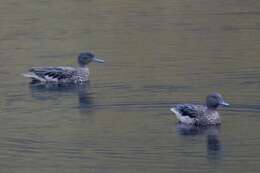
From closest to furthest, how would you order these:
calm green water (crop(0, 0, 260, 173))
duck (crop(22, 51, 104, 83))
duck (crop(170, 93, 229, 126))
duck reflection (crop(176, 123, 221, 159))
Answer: calm green water (crop(0, 0, 260, 173)) < duck reflection (crop(176, 123, 221, 159)) < duck (crop(170, 93, 229, 126)) < duck (crop(22, 51, 104, 83))

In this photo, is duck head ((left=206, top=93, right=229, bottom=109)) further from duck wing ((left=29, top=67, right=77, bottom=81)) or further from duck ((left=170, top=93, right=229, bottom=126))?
duck wing ((left=29, top=67, right=77, bottom=81))

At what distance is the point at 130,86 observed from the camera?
21234 mm

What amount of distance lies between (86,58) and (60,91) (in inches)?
69.8

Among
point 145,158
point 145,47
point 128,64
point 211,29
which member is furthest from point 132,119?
point 211,29

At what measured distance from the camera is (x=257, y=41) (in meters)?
25.6

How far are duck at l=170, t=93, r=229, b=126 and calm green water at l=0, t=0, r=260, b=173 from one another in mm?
205

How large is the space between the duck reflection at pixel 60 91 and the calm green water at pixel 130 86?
3cm

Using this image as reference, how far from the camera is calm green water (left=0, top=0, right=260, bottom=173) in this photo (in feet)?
53.6

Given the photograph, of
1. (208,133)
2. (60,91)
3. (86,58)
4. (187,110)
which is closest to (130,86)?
(60,91)

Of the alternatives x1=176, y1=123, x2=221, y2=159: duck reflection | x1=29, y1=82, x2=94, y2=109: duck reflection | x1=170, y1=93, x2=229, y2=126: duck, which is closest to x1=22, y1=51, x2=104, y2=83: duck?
x1=29, y1=82, x2=94, y2=109: duck reflection

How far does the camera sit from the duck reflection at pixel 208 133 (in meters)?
16.8

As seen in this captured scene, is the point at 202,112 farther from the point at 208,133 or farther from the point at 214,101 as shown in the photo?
the point at 208,133

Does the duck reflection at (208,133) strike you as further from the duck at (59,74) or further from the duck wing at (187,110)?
the duck at (59,74)

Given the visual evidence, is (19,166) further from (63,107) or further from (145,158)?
(63,107)
